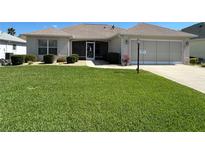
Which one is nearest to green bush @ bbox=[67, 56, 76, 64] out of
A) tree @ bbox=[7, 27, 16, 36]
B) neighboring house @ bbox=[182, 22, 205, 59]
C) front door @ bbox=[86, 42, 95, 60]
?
front door @ bbox=[86, 42, 95, 60]

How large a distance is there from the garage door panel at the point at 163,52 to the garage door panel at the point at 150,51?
409mm

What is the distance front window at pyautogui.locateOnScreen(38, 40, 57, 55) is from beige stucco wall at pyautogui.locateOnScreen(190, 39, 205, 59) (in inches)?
717

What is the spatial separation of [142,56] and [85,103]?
58.5 ft

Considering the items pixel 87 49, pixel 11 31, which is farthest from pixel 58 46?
pixel 11 31

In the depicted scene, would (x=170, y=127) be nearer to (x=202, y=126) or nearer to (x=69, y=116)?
(x=202, y=126)

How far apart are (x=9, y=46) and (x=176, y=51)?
22.8 meters

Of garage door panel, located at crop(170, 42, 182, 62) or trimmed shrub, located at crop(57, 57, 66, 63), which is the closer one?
garage door panel, located at crop(170, 42, 182, 62)

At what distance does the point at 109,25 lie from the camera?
37.9 m

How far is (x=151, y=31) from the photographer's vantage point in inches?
984

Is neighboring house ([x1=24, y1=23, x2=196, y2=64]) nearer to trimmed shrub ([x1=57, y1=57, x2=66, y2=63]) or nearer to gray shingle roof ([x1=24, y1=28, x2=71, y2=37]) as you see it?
gray shingle roof ([x1=24, y1=28, x2=71, y2=37])

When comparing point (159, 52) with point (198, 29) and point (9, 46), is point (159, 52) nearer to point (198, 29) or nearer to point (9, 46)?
point (198, 29)

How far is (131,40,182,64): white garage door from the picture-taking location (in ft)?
→ 81.4
